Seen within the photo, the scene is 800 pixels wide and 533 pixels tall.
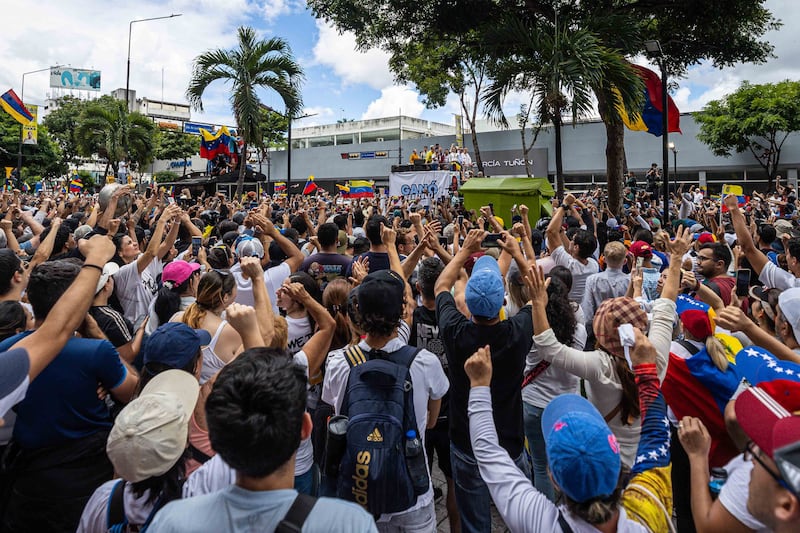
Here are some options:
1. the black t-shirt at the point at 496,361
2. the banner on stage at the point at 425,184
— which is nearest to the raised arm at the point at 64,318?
the black t-shirt at the point at 496,361

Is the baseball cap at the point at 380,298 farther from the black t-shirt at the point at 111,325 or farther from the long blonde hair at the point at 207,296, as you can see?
the black t-shirt at the point at 111,325

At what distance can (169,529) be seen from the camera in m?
1.30

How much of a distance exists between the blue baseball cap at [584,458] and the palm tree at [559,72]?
8357 mm

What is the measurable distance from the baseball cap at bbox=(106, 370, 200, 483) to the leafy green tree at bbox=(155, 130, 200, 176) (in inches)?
2142

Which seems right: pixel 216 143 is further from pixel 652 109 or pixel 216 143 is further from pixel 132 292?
pixel 132 292

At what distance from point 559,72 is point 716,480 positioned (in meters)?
8.44

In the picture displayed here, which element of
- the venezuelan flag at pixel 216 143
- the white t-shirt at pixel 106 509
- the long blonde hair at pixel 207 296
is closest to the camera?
the white t-shirt at pixel 106 509

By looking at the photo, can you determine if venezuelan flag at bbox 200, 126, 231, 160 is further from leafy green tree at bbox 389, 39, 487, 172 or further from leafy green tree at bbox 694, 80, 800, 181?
leafy green tree at bbox 694, 80, 800, 181

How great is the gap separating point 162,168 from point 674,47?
5942 cm

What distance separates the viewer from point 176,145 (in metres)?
51.4

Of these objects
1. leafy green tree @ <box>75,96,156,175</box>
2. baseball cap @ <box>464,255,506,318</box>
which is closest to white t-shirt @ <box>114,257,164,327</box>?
baseball cap @ <box>464,255,506,318</box>

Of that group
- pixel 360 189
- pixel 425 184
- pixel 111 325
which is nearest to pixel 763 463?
pixel 111 325

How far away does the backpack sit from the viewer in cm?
217

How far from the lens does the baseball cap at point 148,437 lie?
1.57m
